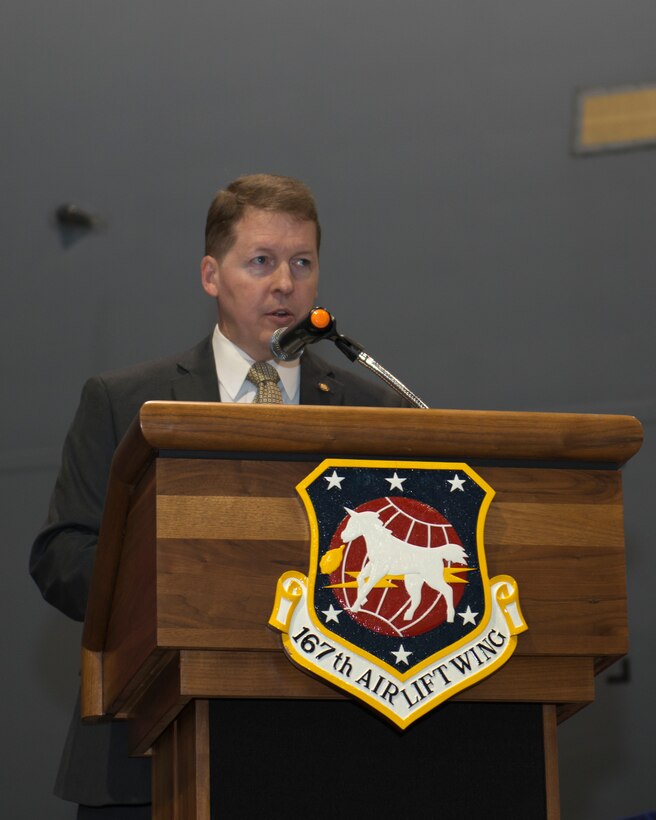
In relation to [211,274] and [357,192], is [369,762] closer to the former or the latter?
[211,274]

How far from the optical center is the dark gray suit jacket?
214 cm

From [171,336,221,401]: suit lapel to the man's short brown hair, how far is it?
0.19m

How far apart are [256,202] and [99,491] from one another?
0.63 metres

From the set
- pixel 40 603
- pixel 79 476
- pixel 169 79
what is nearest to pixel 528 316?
pixel 169 79

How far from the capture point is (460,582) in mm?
1686

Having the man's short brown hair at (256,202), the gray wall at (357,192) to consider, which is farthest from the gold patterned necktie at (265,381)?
the gray wall at (357,192)

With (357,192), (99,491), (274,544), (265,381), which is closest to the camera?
(274,544)

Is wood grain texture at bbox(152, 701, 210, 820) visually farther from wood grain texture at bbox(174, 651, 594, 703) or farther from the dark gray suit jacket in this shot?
the dark gray suit jacket

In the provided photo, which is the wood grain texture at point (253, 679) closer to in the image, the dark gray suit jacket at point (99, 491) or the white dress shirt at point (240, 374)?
the dark gray suit jacket at point (99, 491)

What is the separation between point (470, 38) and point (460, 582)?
288cm

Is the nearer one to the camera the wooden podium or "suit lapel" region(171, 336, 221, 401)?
the wooden podium

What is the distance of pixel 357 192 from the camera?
4.18 meters

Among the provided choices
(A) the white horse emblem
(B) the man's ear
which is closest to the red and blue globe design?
(A) the white horse emblem

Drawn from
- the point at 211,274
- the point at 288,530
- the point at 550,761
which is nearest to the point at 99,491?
the point at 211,274
